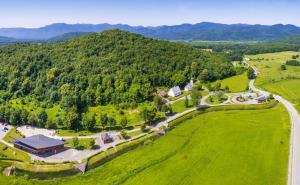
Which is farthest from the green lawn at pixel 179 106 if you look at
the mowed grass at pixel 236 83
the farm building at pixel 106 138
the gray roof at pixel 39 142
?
the gray roof at pixel 39 142

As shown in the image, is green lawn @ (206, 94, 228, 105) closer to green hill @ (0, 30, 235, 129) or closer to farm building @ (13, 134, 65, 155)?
green hill @ (0, 30, 235, 129)

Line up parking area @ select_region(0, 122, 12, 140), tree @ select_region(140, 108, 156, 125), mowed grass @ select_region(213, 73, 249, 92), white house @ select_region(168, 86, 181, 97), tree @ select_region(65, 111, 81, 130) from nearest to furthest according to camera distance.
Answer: tree @ select_region(65, 111, 81, 130), parking area @ select_region(0, 122, 12, 140), tree @ select_region(140, 108, 156, 125), white house @ select_region(168, 86, 181, 97), mowed grass @ select_region(213, 73, 249, 92)

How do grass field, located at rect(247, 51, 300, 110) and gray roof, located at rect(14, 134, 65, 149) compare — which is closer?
gray roof, located at rect(14, 134, 65, 149)

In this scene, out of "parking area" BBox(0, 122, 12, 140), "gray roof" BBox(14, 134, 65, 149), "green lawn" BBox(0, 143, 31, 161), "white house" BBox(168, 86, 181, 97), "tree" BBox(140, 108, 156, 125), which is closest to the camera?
"green lawn" BBox(0, 143, 31, 161)

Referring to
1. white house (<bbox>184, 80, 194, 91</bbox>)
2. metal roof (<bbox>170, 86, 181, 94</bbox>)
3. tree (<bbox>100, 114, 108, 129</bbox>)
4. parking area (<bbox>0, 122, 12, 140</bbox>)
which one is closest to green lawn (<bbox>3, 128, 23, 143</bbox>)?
parking area (<bbox>0, 122, 12, 140</bbox>)

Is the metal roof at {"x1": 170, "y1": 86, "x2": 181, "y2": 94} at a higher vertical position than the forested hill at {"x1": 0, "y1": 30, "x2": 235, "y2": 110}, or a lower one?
lower

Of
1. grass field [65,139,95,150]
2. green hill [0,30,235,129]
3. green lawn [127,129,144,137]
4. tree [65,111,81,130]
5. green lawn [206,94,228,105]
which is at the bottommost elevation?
grass field [65,139,95,150]
